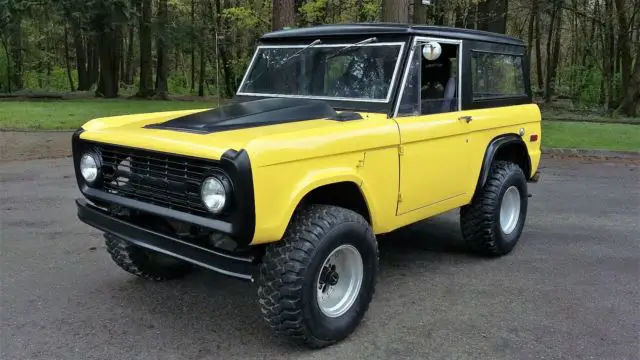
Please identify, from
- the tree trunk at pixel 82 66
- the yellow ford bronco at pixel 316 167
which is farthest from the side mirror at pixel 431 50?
the tree trunk at pixel 82 66

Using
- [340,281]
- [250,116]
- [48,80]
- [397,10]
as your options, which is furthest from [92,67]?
[340,281]

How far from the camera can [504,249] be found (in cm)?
534

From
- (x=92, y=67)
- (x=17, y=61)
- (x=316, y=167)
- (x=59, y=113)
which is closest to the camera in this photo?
(x=316, y=167)

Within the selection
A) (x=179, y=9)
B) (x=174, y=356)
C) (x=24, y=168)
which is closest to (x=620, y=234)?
(x=174, y=356)

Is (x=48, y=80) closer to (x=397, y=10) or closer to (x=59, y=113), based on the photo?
(x=59, y=113)

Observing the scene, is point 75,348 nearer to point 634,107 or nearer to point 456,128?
point 456,128

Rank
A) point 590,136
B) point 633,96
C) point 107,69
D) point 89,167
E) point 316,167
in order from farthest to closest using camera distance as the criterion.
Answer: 1. point 107,69
2. point 633,96
3. point 590,136
4. point 89,167
5. point 316,167

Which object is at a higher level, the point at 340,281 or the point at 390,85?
the point at 390,85

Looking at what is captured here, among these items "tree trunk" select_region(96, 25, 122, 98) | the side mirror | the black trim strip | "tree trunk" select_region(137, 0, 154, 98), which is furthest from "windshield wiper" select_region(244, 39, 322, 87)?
"tree trunk" select_region(96, 25, 122, 98)

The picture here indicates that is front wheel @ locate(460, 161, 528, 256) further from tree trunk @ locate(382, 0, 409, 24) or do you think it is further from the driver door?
tree trunk @ locate(382, 0, 409, 24)

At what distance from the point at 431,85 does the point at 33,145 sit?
9.88 m

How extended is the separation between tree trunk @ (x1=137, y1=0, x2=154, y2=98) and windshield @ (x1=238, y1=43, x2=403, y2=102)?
21971 mm

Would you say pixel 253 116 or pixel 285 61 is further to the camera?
pixel 285 61

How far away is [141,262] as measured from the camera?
14.6 ft
